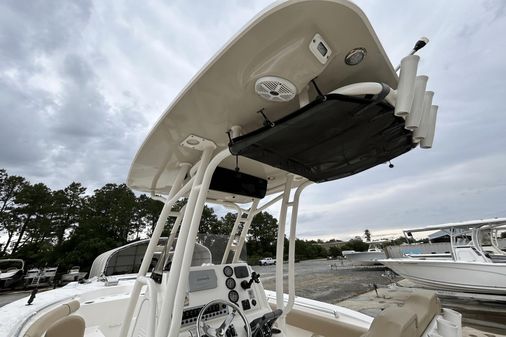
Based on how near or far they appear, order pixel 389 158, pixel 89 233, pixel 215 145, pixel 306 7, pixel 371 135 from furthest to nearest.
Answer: pixel 89 233 < pixel 215 145 < pixel 389 158 < pixel 371 135 < pixel 306 7

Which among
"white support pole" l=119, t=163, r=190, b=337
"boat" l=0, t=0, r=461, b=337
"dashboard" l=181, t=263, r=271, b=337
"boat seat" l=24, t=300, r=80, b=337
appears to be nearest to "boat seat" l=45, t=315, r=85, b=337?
"boat" l=0, t=0, r=461, b=337

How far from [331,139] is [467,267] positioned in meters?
6.68

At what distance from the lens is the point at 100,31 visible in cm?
273

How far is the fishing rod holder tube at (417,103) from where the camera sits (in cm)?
105

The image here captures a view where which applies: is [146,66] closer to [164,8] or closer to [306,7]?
[164,8]

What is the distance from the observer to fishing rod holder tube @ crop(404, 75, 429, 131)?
105 cm

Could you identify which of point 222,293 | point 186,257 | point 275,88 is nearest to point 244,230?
point 222,293

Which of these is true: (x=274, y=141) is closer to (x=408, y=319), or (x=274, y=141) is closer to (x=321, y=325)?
(x=408, y=319)

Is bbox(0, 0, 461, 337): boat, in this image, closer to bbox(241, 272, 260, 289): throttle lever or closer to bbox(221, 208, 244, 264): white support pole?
bbox(241, 272, 260, 289): throttle lever

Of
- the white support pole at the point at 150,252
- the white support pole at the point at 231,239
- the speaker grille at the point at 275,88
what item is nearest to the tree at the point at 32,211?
the white support pole at the point at 231,239

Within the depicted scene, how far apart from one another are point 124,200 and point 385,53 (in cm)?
2971

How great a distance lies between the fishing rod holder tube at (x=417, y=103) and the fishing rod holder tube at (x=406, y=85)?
104mm

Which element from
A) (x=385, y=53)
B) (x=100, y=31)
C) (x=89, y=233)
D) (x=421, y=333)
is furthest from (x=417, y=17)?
(x=89, y=233)

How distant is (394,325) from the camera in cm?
117
